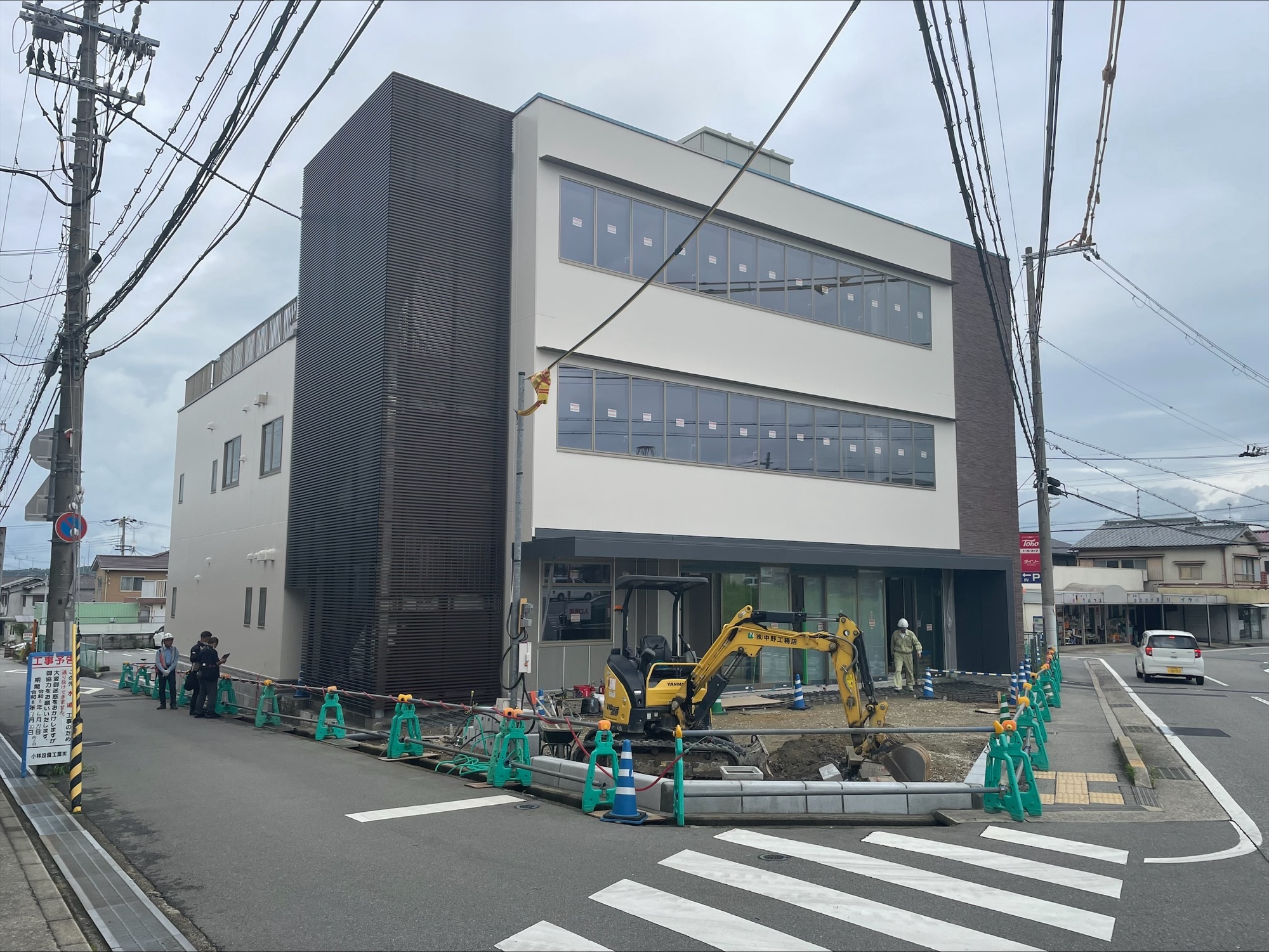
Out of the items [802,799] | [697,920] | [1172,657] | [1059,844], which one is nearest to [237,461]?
[802,799]

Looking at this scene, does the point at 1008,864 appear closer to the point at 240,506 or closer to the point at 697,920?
the point at 697,920

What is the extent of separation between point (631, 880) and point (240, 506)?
22.8m

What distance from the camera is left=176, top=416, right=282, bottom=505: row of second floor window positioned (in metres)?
24.0

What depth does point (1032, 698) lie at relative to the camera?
14711mm

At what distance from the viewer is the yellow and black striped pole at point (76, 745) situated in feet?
32.9

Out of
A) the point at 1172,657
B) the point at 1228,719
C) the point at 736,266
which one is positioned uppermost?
the point at 736,266

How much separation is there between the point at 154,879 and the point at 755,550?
14226 millimetres

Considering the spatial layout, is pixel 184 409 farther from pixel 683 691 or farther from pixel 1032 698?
pixel 1032 698

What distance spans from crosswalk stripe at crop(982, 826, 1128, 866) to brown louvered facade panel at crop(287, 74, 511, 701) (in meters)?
11.0

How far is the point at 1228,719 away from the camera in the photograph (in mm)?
18922

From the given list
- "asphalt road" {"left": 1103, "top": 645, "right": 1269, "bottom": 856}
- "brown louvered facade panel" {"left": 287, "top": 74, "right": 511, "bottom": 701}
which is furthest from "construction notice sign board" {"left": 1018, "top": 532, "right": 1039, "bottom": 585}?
"brown louvered facade panel" {"left": 287, "top": 74, "right": 511, "bottom": 701}

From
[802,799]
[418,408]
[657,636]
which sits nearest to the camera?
[802,799]

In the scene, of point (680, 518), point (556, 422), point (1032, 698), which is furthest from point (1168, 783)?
point (556, 422)

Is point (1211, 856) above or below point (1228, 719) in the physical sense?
above
